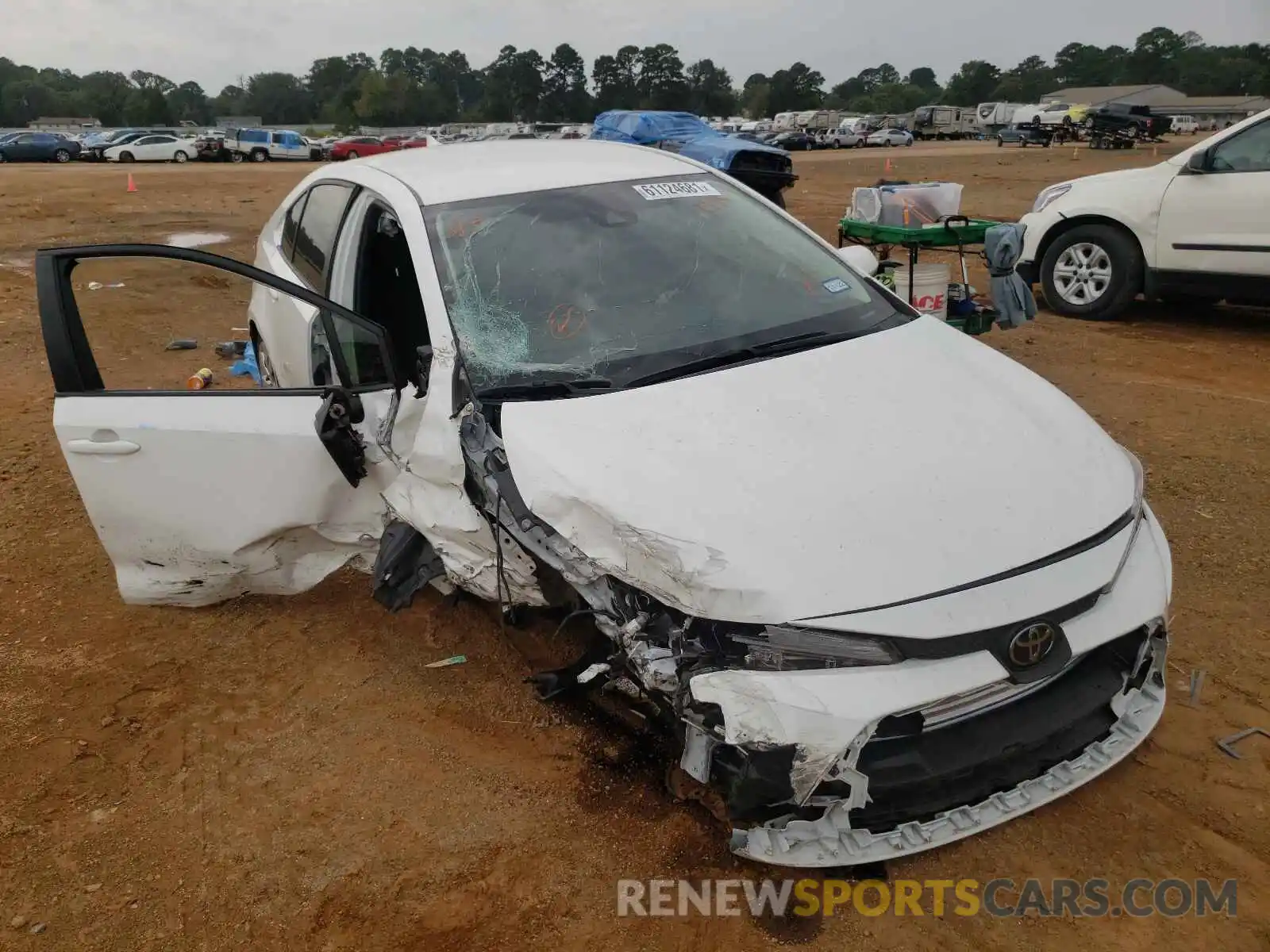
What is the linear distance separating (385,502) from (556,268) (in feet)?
3.26

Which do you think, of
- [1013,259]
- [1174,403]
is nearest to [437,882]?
[1013,259]

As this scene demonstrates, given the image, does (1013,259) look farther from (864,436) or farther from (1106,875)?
(1106,875)

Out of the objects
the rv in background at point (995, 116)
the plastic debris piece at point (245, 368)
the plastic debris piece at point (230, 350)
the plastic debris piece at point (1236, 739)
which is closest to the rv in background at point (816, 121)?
the rv in background at point (995, 116)

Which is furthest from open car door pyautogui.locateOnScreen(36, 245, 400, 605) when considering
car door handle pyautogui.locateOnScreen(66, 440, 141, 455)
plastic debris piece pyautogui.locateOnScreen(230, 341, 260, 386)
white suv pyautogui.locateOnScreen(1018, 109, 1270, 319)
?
white suv pyautogui.locateOnScreen(1018, 109, 1270, 319)

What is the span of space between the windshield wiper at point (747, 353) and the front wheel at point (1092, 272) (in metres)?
5.37

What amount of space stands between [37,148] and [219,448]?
35928 millimetres

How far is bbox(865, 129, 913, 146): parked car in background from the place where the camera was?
156 feet

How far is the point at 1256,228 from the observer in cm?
654

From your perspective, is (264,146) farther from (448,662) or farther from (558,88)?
(558,88)

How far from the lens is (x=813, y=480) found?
233cm

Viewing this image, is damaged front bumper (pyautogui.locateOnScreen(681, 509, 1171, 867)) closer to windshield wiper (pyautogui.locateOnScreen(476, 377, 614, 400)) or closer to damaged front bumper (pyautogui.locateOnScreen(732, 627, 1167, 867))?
damaged front bumper (pyautogui.locateOnScreen(732, 627, 1167, 867))

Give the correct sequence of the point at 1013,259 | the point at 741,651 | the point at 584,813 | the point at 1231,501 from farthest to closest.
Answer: the point at 1013,259 → the point at 1231,501 → the point at 584,813 → the point at 741,651

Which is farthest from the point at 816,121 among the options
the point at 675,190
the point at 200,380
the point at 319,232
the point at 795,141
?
the point at 675,190

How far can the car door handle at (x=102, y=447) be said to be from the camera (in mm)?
3066
